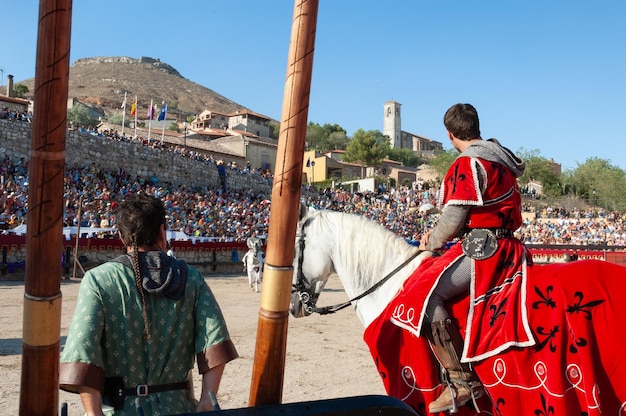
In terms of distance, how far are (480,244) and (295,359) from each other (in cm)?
444

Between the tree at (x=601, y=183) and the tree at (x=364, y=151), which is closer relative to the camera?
the tree at (x=601, y=183)

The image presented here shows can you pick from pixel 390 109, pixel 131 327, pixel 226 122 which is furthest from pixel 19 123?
pixel 390 109

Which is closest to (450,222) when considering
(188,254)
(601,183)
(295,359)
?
(295,359)

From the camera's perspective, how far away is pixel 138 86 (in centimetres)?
12112

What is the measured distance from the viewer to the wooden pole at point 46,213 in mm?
1237

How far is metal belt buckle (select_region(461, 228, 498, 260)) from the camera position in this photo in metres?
2.88

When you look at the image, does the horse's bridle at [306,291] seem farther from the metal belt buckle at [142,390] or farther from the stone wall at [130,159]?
the stone wall at [130,159]

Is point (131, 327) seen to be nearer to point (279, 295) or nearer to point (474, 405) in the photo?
point (279, 295)

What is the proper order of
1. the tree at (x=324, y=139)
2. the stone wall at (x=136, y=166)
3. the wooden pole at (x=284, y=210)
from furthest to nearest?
the tree at (x=324, y=139) → the stone wall at (x=136, y=166) → the wooden pole at (x=284, y=210)

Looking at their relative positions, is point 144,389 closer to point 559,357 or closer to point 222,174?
point 559,357

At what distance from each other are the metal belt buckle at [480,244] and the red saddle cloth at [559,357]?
0.24 m

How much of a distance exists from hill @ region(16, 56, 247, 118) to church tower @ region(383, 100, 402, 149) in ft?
124

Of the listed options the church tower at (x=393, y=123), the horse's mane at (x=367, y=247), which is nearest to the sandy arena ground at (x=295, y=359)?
the horse's mane at (x=367, y=247)

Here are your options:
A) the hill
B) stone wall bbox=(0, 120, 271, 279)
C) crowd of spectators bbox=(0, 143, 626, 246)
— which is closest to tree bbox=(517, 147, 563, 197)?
crowd of spectators bbox=(0, 143, 626, 246)
